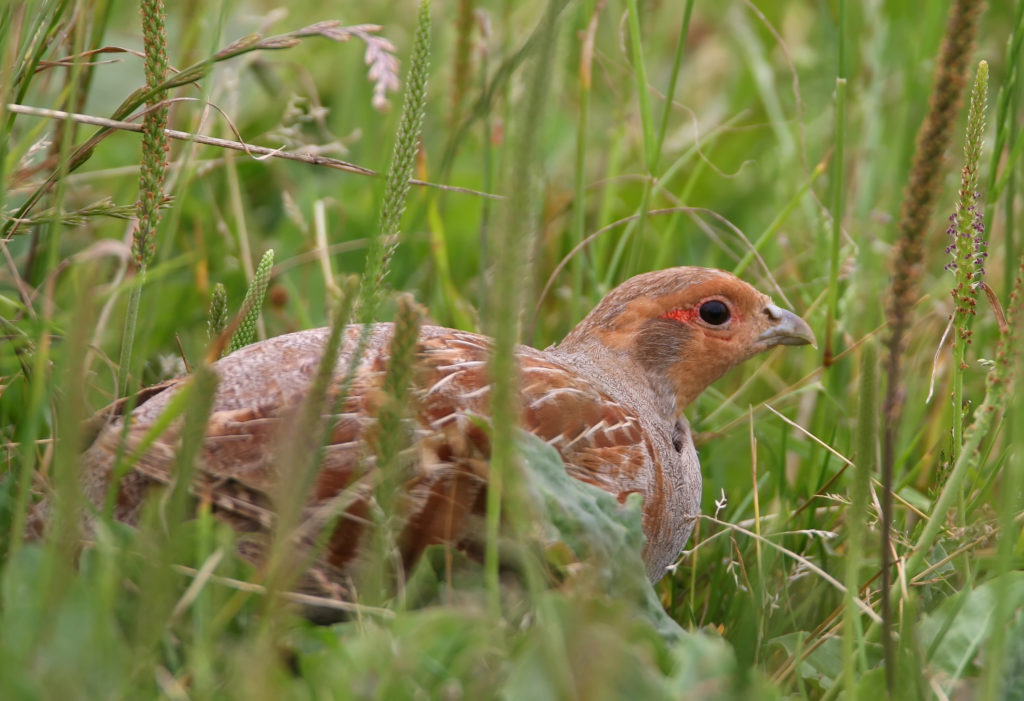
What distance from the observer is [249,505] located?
233 cm

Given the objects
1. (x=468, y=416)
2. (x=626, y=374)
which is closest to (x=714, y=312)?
(x=626, y=374)

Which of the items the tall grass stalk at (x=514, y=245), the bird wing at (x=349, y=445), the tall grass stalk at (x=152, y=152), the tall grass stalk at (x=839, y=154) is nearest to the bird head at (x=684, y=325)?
the tall grass stalk at (x=839, y=154)

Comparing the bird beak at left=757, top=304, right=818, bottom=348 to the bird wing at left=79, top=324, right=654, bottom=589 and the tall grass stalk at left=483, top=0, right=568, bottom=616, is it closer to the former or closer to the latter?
the bird wing at left=79, top=324, right=654, bottom=589

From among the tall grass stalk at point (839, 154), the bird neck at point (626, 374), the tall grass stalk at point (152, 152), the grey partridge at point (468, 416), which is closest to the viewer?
the tall grass stalk at point (152, 152)

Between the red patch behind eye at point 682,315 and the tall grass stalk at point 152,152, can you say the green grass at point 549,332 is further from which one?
the red patch behind eye at point 682,315

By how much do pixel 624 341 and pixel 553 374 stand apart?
59cm

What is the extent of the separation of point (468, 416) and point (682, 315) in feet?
4.32

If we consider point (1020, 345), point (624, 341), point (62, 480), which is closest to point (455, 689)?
point (62, 480)

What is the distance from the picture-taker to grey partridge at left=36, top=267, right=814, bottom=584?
7.96 feet

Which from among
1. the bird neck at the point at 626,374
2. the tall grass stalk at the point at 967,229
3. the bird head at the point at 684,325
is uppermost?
the tall grass stalk at the point at 967,229

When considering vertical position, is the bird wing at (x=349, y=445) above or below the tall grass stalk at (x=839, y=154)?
below

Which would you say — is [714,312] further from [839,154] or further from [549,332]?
[549,332]

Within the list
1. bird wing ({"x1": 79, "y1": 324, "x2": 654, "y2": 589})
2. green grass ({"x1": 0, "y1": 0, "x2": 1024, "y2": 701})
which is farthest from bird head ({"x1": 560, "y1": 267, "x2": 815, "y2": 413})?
bird wing ({"x1": 79, "y1": 324, "x2": 654, "y2": 589})

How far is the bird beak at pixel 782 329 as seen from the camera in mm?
3561
